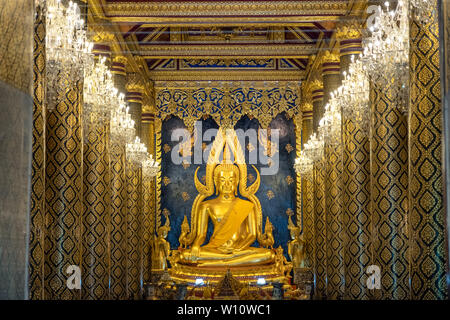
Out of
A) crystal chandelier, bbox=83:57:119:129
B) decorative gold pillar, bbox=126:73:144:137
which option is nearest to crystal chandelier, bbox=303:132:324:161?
decorative gold pillar, bbox=126:73:144:137

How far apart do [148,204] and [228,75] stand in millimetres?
3524

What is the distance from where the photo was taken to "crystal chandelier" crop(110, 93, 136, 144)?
29.3ft

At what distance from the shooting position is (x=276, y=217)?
1466 centimetres

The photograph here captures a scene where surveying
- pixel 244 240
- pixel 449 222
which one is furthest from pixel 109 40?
pixel 449 222

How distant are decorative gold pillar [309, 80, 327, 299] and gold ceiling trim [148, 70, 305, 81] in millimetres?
1479

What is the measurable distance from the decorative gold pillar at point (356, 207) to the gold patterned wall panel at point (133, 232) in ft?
15.0

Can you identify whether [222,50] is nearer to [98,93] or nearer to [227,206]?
[227,206]

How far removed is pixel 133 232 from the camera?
480 inches

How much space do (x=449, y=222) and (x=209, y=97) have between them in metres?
11.9

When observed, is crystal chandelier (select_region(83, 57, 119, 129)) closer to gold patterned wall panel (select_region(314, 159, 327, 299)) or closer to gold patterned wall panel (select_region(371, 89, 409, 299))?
gold patterned wall panel (select_region(371, 89, 409, 299))

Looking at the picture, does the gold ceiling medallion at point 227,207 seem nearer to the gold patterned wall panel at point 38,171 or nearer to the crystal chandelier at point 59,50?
the crystal chandelier at point 59,50

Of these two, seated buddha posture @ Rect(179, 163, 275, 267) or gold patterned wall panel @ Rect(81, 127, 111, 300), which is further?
seated buddha posture @ Rect(179, 163, 275, 267)

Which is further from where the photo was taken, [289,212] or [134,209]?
[289,212]

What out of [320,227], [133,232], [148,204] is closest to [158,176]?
[148,204]
